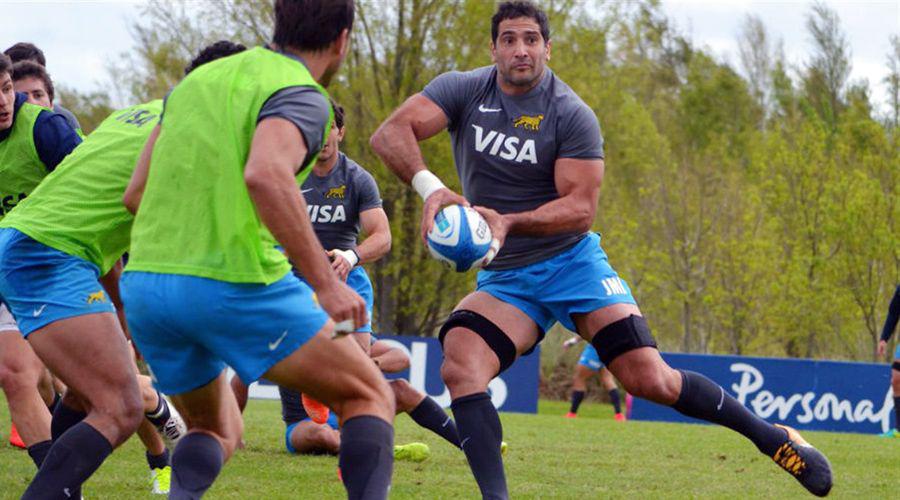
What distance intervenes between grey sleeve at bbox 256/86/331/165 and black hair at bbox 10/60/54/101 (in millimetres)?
3746

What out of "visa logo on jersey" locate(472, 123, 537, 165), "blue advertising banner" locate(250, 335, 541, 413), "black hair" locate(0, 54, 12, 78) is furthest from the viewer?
"blue advertising banner" locate(250, 335, 541, 413)

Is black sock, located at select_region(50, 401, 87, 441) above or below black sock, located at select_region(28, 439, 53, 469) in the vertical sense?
above

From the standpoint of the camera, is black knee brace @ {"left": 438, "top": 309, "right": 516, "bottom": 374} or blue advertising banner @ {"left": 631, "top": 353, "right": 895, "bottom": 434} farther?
blue advertising banner @ {"left": 631, "top": 353, "right": 895, "bottom": 434}

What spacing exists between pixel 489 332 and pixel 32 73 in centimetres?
314

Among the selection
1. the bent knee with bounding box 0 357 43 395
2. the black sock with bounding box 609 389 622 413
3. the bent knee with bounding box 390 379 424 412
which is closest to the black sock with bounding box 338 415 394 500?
the bent knee with bounding box 0 357 43 395

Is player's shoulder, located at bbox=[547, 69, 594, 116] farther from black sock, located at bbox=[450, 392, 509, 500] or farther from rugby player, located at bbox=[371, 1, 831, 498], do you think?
black sock, located at bbox=[450, 392, 509, 500]

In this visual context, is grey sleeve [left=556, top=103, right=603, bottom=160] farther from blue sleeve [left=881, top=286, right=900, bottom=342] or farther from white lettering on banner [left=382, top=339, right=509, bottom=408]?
white lettering on banner [left=382, top=339, right=509, bottom=408]

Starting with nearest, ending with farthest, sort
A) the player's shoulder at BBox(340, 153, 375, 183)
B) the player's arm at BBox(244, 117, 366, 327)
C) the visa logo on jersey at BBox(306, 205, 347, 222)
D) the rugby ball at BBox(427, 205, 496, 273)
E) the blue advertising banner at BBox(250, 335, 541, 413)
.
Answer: the player's arm at BBox(244, 117, 366, 327) < the rugby ball at BBox(427, 205, 496, 273) < the visa logo on jersey at BBox(306, 205, 347, 222) < the player's shoulder at BBox(340, 153, 375, 183) < the blue advertising banner at BBox(250, 335, 541, 413)

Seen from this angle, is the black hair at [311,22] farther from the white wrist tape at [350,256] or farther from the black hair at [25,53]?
the black hair at [25,53]

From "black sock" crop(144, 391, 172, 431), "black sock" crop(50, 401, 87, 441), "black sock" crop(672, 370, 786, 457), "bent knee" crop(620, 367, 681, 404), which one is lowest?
"black sock" crop(144, 391, 172, 431)

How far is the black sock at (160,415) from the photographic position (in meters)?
6.41

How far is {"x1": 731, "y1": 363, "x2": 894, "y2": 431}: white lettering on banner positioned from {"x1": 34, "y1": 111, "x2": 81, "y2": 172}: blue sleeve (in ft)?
48.0

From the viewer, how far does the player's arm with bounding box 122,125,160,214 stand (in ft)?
14.7

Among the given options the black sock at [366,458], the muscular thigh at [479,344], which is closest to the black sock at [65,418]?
the muscular thigh at [479,344]
